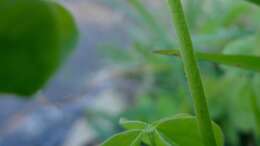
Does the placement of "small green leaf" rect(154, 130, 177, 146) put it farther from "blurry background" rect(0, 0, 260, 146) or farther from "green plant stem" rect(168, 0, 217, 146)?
"blurry background" rect(0, 0, 260, 146)

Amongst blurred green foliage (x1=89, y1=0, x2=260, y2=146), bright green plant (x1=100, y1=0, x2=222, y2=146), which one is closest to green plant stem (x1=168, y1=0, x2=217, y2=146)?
bright green plant (x1=100, y1=0, x2=222, y2=146)

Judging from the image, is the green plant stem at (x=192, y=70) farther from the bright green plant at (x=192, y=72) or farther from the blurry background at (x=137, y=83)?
the blurry background at (x=137, y=83)

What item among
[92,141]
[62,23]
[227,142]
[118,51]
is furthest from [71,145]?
[62,23]

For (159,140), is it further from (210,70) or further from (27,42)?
(210,70)

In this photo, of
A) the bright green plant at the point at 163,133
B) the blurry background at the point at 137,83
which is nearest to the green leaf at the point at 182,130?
the bright green plant at the point at 163,133

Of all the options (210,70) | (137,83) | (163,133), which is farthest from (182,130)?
(137,83)

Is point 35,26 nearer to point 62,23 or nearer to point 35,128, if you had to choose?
point 62,23
